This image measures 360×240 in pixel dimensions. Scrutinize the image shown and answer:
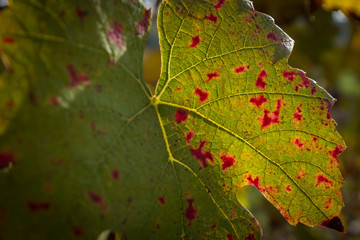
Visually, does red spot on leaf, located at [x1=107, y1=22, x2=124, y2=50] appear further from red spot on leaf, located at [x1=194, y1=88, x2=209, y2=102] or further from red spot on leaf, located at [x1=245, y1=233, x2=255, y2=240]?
red spot on leaf, located at [x1=245, y1=233, x2=255, y2=240]

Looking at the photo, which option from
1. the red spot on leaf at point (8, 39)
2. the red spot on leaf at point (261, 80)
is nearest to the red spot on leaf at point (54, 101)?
the red spot on leaf at point (8, 39)

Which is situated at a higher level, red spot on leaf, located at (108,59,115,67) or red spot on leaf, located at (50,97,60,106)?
red spot on leaf, located at (108,59,115,67)

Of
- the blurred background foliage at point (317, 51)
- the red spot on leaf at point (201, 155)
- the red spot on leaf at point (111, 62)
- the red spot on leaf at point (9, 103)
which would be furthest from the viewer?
the blurred background foliage at point (317, 51)

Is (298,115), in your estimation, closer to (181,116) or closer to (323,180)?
(323,180)

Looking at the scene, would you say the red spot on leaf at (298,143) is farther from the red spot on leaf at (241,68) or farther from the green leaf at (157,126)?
the red spot on leaf at (241,68)

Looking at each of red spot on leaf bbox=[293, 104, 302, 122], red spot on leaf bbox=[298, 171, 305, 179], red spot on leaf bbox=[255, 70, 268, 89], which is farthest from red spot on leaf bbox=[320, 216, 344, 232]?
red spot on leaf bbox=[255, 70, 268, 89]

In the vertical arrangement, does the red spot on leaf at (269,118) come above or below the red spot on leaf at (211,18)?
below
